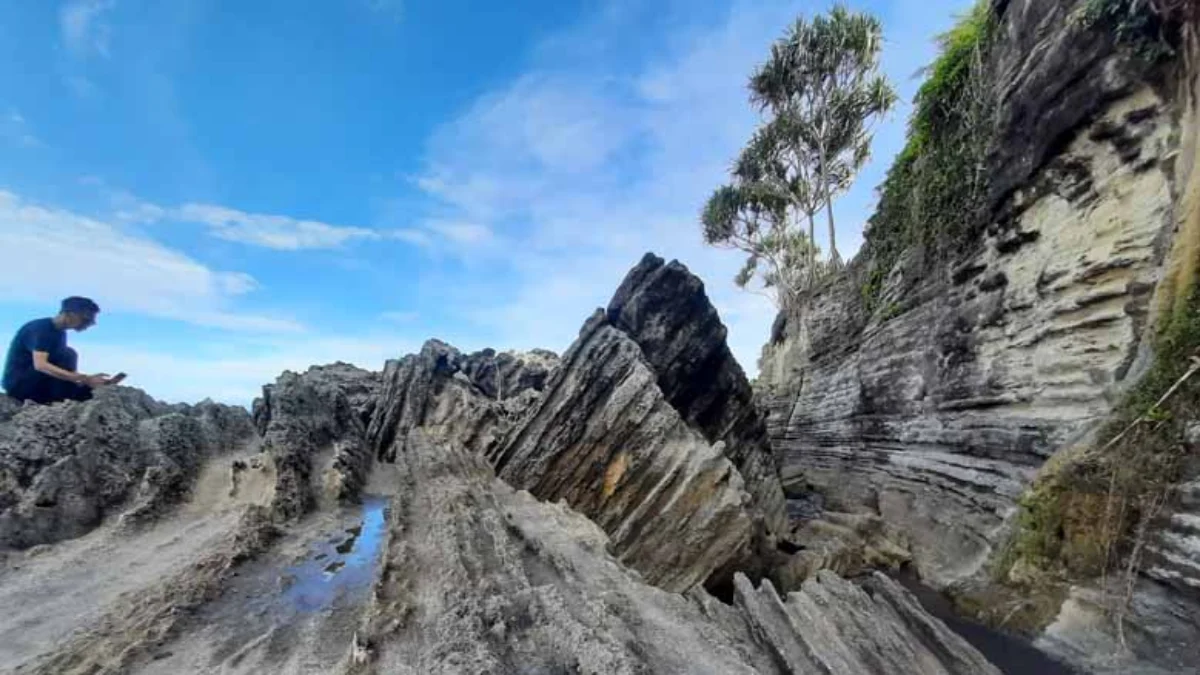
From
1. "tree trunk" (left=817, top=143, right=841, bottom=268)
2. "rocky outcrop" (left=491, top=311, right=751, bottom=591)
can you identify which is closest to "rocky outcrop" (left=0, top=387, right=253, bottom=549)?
"rocky outcrop" (left=491, top=311, right=751, bottom=591)

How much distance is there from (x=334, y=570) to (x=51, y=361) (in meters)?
6.05

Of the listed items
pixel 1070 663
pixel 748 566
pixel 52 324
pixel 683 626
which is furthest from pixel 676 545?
pixel 52 324

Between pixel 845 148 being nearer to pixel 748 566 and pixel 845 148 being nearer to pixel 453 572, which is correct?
pixel 748 566

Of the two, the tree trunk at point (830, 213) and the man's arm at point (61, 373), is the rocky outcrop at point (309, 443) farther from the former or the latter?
the tree trunk at point (830, 213)

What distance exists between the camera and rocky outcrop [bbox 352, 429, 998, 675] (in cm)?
262

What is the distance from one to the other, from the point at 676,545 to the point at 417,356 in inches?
505

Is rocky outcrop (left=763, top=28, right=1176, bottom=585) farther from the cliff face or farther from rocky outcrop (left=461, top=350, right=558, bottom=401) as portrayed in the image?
rocky outcrop (left=461, top=350, right=558, bottom=401)

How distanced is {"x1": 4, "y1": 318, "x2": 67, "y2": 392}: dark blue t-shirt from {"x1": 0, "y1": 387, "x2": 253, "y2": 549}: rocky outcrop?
82 cm

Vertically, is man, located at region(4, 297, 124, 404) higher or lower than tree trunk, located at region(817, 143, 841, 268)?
lower

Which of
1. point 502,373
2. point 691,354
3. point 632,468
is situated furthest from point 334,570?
point 502,373

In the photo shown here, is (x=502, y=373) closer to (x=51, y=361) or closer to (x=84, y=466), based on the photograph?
(x=51, y=361)

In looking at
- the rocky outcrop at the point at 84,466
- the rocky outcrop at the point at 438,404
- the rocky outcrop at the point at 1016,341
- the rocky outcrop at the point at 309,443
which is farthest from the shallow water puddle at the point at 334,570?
the rocky outcrop at the point at 1016,341

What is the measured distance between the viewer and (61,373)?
23.9 feet

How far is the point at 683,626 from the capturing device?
3154mm
